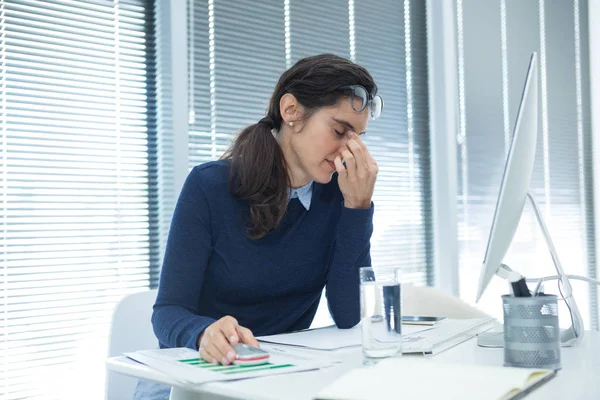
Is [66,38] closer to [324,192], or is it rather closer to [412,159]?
→ [324,192]

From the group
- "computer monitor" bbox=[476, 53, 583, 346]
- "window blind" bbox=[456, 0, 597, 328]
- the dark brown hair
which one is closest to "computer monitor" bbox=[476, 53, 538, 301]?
"computer monitor" bbox=[476, 53, 583, 346]

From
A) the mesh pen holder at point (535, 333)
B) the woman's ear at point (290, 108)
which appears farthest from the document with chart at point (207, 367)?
the woman's ear at point (290, 108)

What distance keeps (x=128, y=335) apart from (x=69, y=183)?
779 mm

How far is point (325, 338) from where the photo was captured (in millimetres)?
1232

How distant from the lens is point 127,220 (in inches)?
89.5

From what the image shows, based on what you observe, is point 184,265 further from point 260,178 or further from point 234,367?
point 234,367

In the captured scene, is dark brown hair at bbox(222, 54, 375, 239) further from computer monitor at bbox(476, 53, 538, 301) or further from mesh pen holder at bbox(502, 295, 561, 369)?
mesh pen holder at bbox(502, 295, 561, 369)

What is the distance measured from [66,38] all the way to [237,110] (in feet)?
2.38

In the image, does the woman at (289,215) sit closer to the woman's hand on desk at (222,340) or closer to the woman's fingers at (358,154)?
the woman's fingers at (358,154)

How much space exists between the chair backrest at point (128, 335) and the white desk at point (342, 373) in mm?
600

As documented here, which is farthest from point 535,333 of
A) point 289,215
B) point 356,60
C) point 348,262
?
point 356,60

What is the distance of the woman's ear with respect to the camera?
5.31 ft

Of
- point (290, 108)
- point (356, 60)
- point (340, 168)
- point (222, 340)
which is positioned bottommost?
point (222, 340)

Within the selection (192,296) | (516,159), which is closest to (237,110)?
(192,296)
